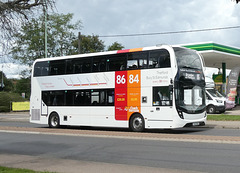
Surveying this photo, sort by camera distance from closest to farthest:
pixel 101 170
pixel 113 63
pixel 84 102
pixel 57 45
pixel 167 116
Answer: pixel 101 170, pixel 167 116, pixel 113 63, pixel 84 102, pixel 57 45

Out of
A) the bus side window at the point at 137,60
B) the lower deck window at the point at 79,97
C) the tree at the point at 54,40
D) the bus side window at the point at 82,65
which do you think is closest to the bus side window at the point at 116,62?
the bus side window at the point at 137,60

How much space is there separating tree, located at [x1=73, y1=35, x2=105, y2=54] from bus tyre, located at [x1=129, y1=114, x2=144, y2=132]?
45.4 metres

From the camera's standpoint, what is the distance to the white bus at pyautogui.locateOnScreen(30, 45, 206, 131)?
15781 mm

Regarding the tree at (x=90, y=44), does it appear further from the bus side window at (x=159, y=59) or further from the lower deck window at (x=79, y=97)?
the bus side window at (x=159, y=59)

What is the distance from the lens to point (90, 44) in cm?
6353

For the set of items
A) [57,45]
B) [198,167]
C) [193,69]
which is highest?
[57,45]

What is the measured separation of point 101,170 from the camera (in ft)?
24.5

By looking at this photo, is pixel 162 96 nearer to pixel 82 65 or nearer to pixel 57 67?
pixel 82 65

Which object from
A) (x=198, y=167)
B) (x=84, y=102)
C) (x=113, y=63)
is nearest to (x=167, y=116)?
(x=113, y=63)

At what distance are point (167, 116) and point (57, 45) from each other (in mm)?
42367

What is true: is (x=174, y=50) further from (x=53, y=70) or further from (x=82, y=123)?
(x=53, y=70)

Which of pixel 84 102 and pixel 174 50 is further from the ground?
pixel 174 50

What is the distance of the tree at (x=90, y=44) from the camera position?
62531mm

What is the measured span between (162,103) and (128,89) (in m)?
2.02
